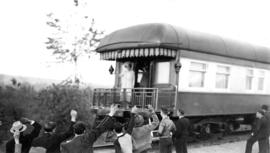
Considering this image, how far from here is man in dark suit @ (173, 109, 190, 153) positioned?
668 centimetres

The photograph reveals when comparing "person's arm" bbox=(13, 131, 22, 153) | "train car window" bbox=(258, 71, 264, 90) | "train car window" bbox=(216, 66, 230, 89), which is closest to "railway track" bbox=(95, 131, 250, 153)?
"train car window" bbox=(216, 66, 230, 89)

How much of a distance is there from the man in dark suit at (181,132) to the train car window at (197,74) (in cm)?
365

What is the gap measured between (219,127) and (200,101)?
70.0 inches

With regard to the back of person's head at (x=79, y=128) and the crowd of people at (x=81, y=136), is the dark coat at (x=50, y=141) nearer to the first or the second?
the crowd of people at (x=81, y=136)

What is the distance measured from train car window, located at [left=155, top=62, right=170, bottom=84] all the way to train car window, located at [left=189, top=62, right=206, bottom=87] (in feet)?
2.54

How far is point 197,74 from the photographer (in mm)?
10477

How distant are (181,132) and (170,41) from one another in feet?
11.9

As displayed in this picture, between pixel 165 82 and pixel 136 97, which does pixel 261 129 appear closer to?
pixel 165 82

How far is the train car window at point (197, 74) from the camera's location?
1026 cm

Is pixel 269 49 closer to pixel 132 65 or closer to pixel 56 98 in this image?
pixel 132 65

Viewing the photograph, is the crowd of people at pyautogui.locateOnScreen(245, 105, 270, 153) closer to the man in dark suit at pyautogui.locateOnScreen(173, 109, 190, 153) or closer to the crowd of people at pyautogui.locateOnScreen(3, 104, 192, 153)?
the man in dark suit at pyautogui.locateOnScreen(173, 109, 190, 153)

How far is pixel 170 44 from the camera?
31.2 feet

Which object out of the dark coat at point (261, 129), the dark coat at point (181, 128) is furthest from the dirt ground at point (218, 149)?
the dark coat at point (181, 128)

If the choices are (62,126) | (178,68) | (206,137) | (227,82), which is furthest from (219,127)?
(62,126)
